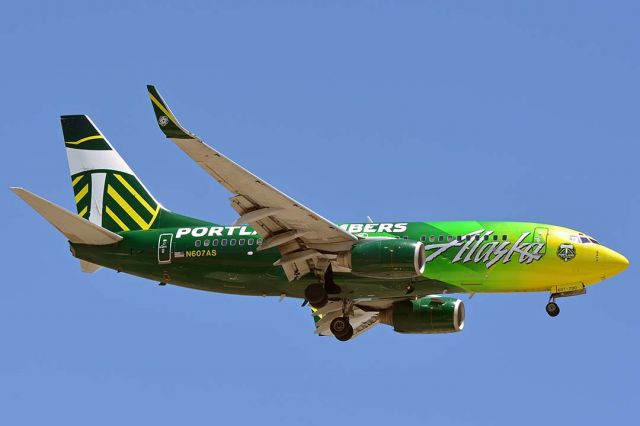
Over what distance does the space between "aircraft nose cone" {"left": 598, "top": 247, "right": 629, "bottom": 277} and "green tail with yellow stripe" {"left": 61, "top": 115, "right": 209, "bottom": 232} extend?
1555 centimetres

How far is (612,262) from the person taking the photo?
51.2m

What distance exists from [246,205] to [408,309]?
10.3m

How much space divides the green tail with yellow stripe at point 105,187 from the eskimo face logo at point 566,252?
13983 mm

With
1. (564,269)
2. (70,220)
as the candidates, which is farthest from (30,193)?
(564,269)

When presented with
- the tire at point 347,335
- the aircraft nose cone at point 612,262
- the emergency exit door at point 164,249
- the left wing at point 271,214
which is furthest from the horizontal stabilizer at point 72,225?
the aircraft nose cone at point 612,262

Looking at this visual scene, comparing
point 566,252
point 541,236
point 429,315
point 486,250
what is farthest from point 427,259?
point 566,252

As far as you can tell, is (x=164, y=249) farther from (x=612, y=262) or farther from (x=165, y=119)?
(x=612, y=262)

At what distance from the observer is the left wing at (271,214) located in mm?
43688

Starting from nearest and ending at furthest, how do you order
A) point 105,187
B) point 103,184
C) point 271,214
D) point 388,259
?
1. point 271,214
2. point 388,259
3. point 105,187
4. point 103,184

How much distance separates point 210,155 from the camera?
44688 mm

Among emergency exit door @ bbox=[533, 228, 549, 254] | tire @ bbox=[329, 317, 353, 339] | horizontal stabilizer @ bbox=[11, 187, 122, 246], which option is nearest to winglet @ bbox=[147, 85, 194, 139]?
horizontal stabilizer @ bbox=[11, 187, 122, 246]

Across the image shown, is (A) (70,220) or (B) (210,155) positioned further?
(A) (70,220)

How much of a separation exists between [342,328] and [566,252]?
9.35m

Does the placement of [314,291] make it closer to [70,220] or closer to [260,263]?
[260,263]
